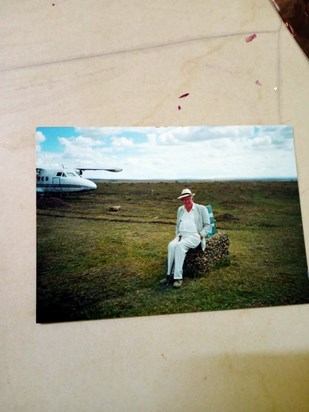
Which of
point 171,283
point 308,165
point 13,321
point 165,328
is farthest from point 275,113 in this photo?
point 13,321

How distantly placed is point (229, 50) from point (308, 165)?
42 centimetres

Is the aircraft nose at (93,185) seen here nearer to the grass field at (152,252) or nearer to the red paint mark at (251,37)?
the grass field at (152,252)

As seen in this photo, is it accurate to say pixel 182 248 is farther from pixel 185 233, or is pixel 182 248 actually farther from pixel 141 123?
pixel 141 123

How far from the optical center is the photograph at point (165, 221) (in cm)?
77

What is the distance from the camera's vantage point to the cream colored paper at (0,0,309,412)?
2.45ft

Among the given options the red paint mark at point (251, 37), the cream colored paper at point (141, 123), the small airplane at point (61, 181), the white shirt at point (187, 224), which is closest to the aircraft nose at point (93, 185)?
the small airplane at point (61, 181)

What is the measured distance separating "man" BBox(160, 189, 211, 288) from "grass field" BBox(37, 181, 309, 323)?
2 cm

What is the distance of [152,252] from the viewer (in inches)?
31.5

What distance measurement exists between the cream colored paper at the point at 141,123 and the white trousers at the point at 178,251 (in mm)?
129

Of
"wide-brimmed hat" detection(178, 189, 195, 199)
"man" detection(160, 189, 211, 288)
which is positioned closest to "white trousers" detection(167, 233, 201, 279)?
"man" detection(160, 189, 211, 288)

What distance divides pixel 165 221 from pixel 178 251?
0.09 meters

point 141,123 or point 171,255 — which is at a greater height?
point 141,123

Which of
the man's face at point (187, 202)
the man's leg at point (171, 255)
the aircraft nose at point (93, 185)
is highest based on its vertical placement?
the aircraft nose at point (93, 185)

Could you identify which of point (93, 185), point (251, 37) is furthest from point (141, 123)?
point (251, 37)
